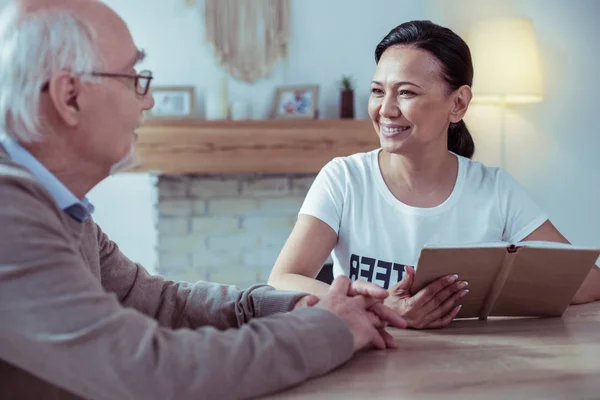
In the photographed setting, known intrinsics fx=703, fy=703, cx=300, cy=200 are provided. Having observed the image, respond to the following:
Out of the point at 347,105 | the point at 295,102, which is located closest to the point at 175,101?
the point at 295,102

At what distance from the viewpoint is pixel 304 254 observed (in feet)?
5.44

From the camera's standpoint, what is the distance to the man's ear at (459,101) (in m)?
1.84

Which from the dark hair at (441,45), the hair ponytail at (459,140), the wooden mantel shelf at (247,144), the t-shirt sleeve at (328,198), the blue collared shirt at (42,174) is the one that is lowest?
the wooden mantel shelf at (247,144)

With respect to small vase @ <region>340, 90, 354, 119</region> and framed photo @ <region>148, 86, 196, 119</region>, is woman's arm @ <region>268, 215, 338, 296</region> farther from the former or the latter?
framed photo @ <region>148, 86, 196, 119</region>

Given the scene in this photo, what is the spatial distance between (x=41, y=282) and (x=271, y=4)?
11.4 feet

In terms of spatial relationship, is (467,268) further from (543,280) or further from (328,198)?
(328,198)

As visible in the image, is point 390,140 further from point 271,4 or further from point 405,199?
point 271,4

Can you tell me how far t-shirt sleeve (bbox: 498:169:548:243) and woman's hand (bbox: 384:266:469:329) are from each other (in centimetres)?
55

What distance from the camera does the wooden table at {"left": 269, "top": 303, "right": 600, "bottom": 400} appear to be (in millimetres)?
895

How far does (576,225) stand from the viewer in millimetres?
4262

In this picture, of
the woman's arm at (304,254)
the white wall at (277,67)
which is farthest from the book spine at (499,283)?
the white wall at (277,67)

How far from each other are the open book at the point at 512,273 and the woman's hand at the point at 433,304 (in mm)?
16

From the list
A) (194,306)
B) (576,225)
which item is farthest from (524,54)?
(194,306)

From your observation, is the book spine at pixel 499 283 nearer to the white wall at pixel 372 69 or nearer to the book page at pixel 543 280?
the book page at pixel 543 280
